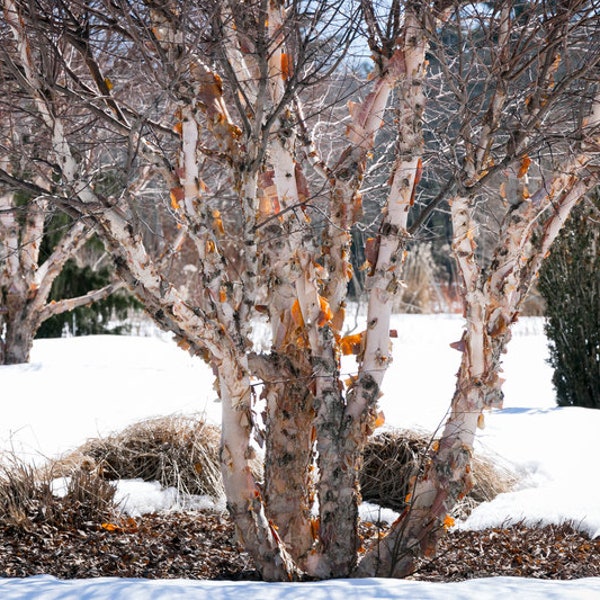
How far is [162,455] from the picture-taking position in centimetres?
534

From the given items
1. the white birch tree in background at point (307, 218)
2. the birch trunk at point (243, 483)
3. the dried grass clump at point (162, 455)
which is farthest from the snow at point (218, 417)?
the white birch tree in background at point (307, 218)

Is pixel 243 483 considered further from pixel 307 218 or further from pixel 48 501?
pixel 48 501

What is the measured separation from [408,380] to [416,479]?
18.2 feet

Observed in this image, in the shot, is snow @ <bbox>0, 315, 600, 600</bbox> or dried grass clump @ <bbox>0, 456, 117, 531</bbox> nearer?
snow @ <bbox>0, 315, 600, 600</bbox>

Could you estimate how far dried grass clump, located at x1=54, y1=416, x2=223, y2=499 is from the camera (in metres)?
5.22

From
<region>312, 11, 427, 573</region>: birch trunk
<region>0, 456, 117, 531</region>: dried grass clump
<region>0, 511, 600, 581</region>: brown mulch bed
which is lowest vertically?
<region>0, 511, 600, 581</region>: brown mulch bed

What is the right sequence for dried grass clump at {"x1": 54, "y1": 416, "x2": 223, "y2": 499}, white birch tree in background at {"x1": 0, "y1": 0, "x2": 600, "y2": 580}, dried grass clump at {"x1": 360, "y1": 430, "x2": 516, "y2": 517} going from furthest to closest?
dried grass clump at {"x1": 360, "y1": 430, "x2": 516, "y2": 517}
dried grass clump at {"x1": 54, "y1": 416, "x2": 223, "y2": 499}
white birch tree in background at {"x1": 0, "y1": 0, "x2": 600, "y2": 580}

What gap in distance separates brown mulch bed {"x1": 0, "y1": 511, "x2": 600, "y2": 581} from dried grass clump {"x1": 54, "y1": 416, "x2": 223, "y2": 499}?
0.67 meters

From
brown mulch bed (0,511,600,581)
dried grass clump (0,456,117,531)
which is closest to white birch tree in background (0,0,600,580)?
brown mulch bed (0,511,600,581)

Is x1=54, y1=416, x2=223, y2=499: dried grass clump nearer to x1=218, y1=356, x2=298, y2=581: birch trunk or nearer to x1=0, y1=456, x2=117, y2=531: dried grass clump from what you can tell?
x1=0, y1=456, x2=117, y2=531: dried grass clump

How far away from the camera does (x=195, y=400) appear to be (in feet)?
24.0

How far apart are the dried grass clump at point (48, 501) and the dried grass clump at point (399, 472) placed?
66.5 inches

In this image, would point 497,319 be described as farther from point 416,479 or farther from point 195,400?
point 195,400

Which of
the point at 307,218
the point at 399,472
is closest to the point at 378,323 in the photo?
the point at 307,218
